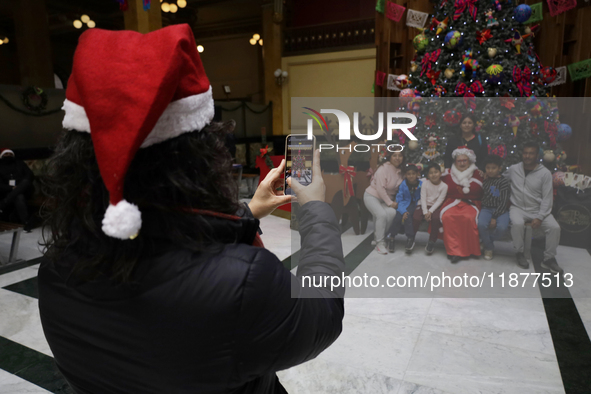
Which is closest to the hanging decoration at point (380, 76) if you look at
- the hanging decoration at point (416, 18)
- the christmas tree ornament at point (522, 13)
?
the hanging decoration at point (416, 18)

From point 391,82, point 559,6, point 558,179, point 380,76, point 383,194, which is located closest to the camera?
point 383,194

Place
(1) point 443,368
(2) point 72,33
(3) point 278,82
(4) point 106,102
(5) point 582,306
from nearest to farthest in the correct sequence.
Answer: (4) point 106,102
(1) point 443,368
(5) point 582,306
(3) point 278,82
(2) point 72,33

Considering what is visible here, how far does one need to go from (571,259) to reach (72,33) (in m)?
15.9

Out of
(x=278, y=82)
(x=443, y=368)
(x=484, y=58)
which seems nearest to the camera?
(x=443, y=368)

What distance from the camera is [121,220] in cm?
54

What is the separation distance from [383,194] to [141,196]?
3.80 feet

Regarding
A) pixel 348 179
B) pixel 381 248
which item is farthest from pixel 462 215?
pixel 348 179

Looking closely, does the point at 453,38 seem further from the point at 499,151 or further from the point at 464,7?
the point at 499,151

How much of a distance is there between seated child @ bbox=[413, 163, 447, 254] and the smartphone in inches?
28.2

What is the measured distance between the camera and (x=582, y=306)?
8.48 ft

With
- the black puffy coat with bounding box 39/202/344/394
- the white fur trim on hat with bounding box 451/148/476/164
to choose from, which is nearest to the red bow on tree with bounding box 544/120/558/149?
the white fur trim on hat with bounding box 451/148/476/164

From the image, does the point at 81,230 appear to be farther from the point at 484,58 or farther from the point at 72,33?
the point at 72,33

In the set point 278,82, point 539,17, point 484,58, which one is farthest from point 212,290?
point 278,82

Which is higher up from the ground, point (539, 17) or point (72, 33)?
point (72, 33)
